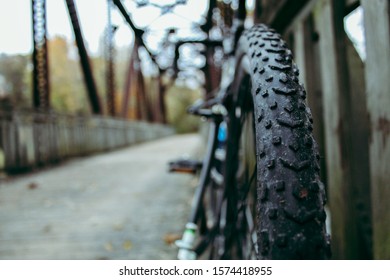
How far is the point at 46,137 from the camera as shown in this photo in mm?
5602

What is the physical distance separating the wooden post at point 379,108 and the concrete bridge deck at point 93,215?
4.00ft

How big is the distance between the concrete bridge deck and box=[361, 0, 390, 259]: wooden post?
122 cm

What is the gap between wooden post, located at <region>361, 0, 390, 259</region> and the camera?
0.89m

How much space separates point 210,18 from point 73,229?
1.66 meters

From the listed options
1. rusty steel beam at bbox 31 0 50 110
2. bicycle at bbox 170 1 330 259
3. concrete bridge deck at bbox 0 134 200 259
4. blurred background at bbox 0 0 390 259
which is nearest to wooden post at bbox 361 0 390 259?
blurred background at bbox 0 0 390 259

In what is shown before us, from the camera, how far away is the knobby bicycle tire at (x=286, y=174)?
0.48 meters

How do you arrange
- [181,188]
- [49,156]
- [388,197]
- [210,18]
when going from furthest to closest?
[49,156], [181,188], [210,18], [388,197]

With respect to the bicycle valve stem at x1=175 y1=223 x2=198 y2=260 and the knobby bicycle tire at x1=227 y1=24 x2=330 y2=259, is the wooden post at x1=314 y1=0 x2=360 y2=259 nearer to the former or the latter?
the bicycle valve stem at x1=175 y1=223 x2=198 y2=260

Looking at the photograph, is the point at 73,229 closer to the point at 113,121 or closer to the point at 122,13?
the point at 122,13

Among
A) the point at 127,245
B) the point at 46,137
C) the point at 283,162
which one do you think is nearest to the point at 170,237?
the point at 127,245

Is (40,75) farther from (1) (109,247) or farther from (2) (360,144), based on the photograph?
(2) (360,144)

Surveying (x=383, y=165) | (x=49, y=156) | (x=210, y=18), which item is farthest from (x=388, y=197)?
(x=49, y=156)

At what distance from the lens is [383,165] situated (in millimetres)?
913
